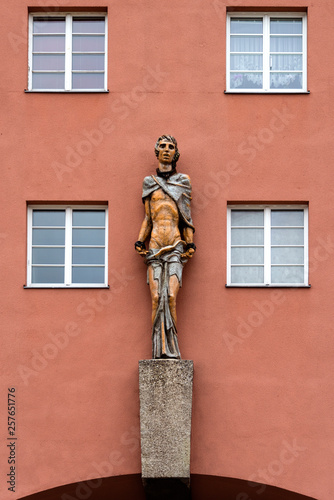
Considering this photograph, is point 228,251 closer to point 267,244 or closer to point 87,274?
point 267,244

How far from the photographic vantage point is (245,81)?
795 inches

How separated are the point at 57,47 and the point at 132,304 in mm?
4038

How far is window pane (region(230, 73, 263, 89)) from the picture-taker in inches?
794

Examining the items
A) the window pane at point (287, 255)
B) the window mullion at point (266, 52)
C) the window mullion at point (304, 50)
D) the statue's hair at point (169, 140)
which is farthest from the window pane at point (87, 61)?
the window pane at point (287, 255)

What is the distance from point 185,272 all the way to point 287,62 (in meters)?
3.54

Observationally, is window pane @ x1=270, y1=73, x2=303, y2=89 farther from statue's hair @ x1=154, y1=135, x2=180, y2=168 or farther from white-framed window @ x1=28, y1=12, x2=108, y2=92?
white-framed window @ x1=28, y1=12, x2=108, y2=92

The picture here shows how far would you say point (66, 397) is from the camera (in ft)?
62.6

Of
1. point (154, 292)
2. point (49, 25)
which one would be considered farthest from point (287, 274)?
point (49, 25)

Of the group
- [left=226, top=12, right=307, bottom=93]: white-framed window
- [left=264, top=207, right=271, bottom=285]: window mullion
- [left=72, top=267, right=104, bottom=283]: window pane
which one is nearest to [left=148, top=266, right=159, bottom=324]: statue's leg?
[left=72, top=267, right=104, bottom=283]: window pane

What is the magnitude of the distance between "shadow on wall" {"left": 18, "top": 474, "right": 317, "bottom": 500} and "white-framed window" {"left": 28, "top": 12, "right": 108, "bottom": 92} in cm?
569

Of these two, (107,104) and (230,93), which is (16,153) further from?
(230,93)

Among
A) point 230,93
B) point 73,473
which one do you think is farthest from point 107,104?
point 73,473

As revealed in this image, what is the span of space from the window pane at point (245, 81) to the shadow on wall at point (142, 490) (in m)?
5.70

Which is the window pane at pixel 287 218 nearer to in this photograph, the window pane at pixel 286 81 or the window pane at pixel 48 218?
the window pane at pixel 286 81
